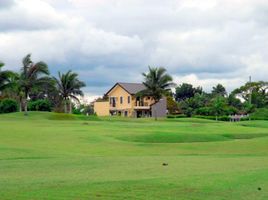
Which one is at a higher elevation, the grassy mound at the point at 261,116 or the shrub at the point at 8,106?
the shrub at the point at 8,106

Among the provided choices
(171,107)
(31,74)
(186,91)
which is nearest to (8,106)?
(31,74)

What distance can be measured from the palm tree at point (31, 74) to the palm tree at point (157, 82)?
2132 centimetres

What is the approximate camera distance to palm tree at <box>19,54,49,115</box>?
7150 centimetres

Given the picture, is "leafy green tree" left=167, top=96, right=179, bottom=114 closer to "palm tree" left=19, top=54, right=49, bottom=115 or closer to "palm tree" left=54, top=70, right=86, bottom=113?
"palm tree" left=54, top=70, right=86, bottom=113

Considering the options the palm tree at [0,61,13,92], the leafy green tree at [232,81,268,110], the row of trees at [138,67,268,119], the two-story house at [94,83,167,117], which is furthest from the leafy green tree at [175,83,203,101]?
the palm tree at [0,61,13,92]

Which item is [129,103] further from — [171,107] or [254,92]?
[254,92]

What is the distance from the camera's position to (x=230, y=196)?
35.3ft

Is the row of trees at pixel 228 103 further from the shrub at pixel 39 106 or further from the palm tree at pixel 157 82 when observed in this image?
the shrub at pixel 39 106

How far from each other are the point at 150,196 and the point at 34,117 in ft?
186

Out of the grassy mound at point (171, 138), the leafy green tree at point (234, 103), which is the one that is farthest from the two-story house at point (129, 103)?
the grassy mound at point (171, 138)

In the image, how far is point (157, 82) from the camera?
291ft

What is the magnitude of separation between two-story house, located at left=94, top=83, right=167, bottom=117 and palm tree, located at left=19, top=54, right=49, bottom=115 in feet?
127

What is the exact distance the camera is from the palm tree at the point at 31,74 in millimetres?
71500

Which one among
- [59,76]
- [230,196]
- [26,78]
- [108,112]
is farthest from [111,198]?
[108,112]
